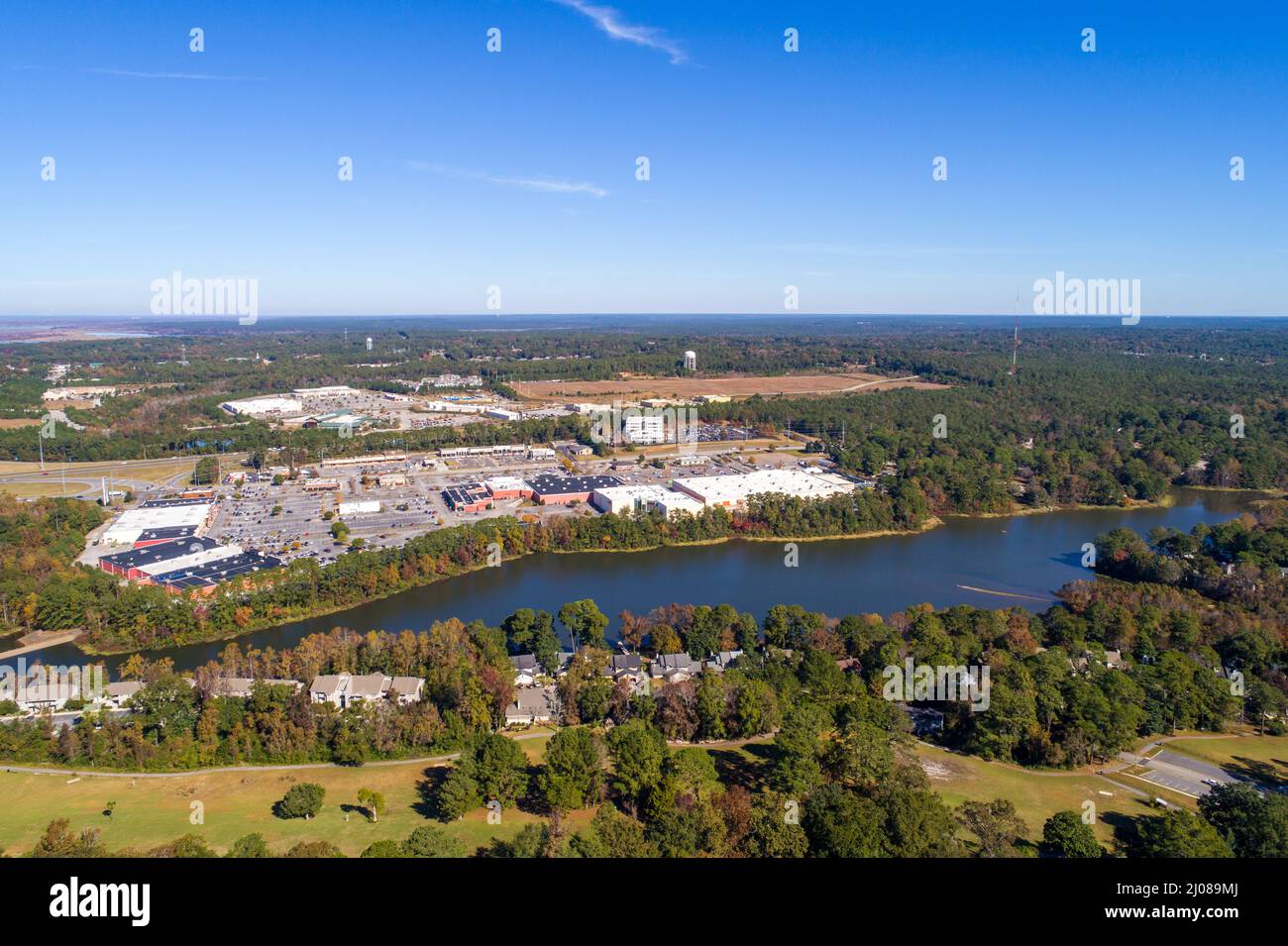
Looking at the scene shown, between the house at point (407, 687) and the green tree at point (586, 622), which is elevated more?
the green tree at point (586, 622)

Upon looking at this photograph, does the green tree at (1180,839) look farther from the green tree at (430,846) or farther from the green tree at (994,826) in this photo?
the green tree at (430,846)

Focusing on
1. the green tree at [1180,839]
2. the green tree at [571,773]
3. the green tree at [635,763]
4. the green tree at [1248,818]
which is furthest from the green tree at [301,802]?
the green tree at [1248,818]

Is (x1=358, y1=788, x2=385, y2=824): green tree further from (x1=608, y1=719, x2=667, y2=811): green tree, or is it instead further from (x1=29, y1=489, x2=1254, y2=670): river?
(x1=29, y1=489, x2=1254, y2=670): river

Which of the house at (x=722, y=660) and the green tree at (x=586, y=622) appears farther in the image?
the green tree at (x=586, y=622)

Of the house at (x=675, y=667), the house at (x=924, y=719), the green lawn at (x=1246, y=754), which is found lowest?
the green lawn at (x=1246, y=754)

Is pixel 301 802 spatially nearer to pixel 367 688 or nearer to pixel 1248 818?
pixel 367 688

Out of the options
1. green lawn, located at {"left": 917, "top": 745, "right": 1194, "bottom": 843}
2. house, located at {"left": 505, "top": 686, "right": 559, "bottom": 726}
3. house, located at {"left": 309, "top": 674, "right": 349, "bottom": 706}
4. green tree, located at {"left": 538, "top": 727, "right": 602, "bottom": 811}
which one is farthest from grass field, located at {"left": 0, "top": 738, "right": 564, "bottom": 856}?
green lawn, located at {"left": 917, "top": 745, "right": 1194, "bottom": 843}

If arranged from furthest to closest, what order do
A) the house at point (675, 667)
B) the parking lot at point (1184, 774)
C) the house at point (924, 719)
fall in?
the house at point (675, 667)
the house at point (924, 719)
the parking lot at point (1184, 774)

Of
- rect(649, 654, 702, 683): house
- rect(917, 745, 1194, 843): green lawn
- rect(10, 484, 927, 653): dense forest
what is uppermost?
rect(10, 484, 927, 653): dense forest
